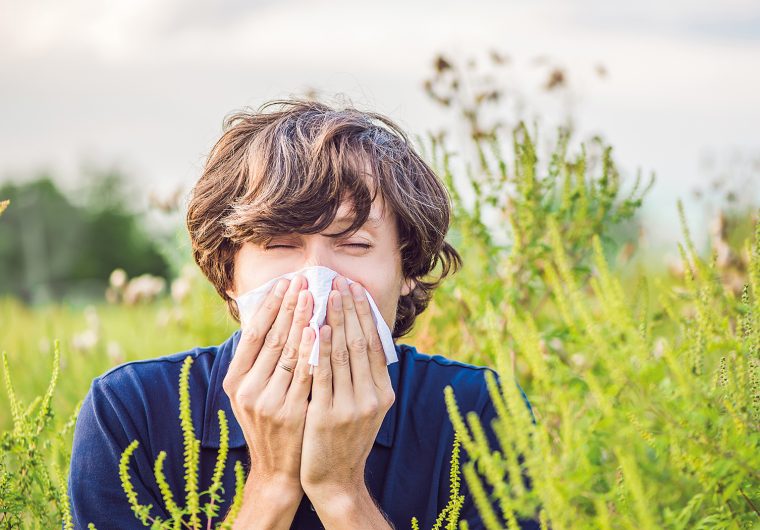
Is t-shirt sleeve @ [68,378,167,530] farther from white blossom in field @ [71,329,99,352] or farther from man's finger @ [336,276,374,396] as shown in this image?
white blossom in field @ [71,329,99,352]

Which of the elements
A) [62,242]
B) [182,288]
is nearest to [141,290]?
[182,288]

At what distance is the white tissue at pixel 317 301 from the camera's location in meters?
2.02

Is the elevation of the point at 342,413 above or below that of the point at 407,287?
below

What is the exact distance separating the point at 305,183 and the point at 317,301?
395mm

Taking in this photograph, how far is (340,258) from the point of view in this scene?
87.4 inches

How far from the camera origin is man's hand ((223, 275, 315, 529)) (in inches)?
78.9

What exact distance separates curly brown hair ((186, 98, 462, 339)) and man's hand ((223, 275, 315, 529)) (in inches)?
10.8

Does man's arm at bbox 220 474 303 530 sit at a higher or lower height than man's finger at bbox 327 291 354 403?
lower

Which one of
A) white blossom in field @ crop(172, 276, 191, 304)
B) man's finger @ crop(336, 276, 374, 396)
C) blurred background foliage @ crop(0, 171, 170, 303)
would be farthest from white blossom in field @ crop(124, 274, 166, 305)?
blurred background foliage @ crop(0, 171, 170, 303)

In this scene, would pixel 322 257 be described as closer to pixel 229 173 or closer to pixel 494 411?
pixel 229 173

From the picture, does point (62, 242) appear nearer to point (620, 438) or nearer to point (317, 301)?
point (317, 301)

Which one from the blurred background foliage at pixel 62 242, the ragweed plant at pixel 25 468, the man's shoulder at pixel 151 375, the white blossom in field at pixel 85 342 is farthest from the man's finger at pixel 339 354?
the blurred background foliage at pixel 62 242

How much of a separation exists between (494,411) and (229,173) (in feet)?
3.38

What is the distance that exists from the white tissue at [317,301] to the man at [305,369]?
0.02 meters
